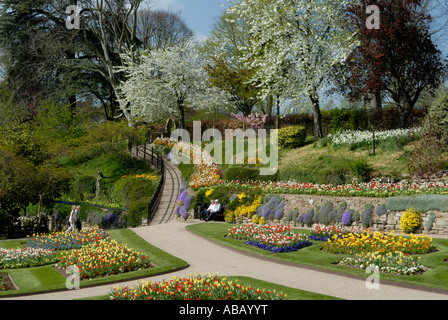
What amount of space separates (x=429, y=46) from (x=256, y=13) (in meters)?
10.7

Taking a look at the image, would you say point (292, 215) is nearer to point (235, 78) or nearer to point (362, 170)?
point (362, 170)

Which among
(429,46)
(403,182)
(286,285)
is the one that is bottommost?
(286,285)

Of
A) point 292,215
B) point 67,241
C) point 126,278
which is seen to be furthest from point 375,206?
point 67,241

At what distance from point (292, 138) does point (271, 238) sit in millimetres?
13243

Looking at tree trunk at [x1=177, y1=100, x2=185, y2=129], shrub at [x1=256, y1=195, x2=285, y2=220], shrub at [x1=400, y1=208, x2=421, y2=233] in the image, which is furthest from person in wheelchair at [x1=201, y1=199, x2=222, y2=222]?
tree trunk at [x1=177, y1=100, x2=185, y2=129]

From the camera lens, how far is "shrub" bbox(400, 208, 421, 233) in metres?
14.3

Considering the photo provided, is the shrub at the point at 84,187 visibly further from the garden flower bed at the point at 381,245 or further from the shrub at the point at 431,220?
the shrub at the point at 431,220

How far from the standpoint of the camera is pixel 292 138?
25.8 m

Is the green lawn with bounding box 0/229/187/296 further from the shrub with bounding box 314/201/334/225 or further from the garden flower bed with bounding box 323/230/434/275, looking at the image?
the shrub with bounding box 314/201/334/225

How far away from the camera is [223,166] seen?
26.2 meters

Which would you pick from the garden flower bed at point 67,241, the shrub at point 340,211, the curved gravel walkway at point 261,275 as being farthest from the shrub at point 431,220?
the garden flower bed at point 67,241

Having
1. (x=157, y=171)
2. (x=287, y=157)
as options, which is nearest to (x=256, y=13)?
(x=287, y=157)
